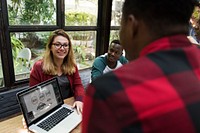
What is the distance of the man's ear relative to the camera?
509 millimetres

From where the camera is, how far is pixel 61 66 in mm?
1788

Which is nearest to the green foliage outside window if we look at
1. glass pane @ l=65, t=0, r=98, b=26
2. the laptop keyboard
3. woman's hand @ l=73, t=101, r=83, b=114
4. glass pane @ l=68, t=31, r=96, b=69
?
glass pane @ l=65, t=0, r=98, b=26

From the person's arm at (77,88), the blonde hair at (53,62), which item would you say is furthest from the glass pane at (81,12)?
the person's arm at (77,88)

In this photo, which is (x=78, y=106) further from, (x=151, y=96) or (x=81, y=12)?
(x=81, y=12)

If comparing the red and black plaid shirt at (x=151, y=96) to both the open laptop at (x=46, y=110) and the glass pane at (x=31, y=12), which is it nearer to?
the open laptop at (x=46, y=110)

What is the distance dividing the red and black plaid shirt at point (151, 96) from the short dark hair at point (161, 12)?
5cm

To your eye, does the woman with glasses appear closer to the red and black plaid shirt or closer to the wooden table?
the wooden table

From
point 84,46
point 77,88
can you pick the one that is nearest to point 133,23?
point 77,88

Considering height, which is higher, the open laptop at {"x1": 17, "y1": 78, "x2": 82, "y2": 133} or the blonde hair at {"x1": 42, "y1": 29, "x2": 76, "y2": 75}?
the blonde hair at {"x1": 42, "y1": 29, "x2": 76, "y2": 75}

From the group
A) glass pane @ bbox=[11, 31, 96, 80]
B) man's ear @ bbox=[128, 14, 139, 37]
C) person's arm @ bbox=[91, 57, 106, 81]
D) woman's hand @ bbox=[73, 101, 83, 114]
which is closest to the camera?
man's ear @ bbox=[128, 14, 139, 37]

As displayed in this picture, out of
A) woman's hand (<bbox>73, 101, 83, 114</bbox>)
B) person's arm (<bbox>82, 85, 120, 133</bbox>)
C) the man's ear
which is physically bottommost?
woman's hand (<bbox>73, 101, 83, 114</bbox>)

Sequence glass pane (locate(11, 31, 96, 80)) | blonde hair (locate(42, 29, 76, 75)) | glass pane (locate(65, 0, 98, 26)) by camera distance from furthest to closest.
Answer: glass pane (locate(65, 0, 98, 26)) → glass pane (locate(11, 31, 96, 80)) → blonde hair (locate(42, 29, 76, 75))

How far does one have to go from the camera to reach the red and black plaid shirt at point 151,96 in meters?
0.40

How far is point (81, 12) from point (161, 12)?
244cm
